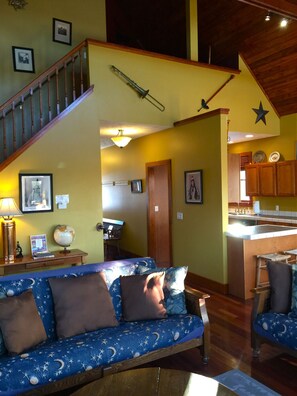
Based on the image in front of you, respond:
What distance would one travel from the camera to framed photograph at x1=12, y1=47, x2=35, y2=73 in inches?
220

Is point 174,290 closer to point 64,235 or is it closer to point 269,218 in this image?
point 64,235

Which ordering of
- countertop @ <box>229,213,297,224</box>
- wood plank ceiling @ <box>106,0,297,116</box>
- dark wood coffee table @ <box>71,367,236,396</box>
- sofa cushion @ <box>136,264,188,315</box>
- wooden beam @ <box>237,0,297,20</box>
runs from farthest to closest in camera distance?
countertop @ <box>229,213,297,224</box> < wood plank ceiling @ <box>106,0,297,116</box> < wooden beam @ <box>237,0,297,20</box> < sofa cushion @ <box>136,264,188,315</box> < dark wood coffee table @ <box>71,367,236,396</box>

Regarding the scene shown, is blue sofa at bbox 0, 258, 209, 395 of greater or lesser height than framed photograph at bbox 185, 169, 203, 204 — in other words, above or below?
below

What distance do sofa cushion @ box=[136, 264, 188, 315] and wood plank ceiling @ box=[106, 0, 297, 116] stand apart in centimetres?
436

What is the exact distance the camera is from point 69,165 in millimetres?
4719

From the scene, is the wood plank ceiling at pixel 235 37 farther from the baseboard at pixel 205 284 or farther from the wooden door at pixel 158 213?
the baseboard at pixel 205 284

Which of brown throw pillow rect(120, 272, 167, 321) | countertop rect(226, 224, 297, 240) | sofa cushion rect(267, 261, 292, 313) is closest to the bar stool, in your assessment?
countertop rect(226, 224, 297, 240)

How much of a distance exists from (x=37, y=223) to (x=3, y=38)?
3198mm

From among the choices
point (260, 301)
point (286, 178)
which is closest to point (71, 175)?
point (260, 301)

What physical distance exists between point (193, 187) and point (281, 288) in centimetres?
258

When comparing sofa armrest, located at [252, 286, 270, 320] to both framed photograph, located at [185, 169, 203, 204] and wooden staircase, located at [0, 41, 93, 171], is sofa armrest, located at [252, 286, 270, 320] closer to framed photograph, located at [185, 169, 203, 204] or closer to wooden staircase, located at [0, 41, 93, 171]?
framed photograph, located at [185, 169, 203, 204]

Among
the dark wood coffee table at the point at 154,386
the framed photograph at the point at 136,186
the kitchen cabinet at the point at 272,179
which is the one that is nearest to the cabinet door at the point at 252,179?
the kitchen cabinet at the point at 272,179

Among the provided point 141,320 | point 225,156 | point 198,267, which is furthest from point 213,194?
point 141,320

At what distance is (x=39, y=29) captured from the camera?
5723 millimetres
